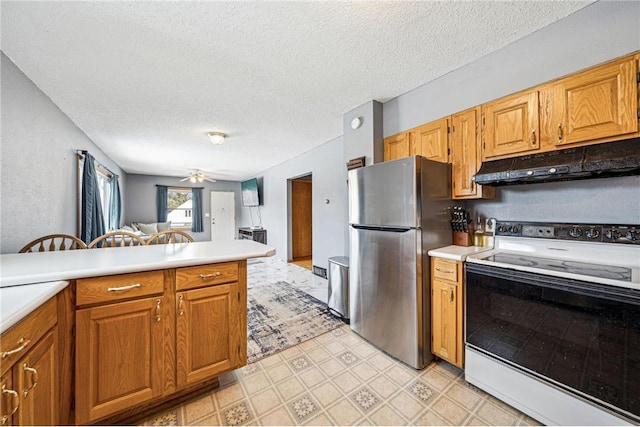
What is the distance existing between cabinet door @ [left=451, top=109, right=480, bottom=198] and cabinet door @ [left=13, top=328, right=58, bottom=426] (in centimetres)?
265

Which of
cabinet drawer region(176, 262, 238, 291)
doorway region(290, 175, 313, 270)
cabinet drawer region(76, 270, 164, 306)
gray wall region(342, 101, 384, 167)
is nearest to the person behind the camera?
cabinet drawer region(76, 270, 164, 306)

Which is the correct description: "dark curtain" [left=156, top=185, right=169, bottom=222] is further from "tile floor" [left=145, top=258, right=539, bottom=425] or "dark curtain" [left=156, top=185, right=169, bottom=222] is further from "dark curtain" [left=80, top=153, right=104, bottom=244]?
"tile floor" [left=145, top=258, right=539, bottom=425]

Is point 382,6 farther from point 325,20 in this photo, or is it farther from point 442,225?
point 442,225

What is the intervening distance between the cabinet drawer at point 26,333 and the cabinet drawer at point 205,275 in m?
0.50

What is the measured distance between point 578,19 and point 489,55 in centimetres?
49

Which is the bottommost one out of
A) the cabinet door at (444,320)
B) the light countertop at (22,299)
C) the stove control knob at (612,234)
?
the cabinet door at (444,320)

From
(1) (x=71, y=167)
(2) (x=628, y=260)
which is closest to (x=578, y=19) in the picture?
(2) (x=628, y=260)

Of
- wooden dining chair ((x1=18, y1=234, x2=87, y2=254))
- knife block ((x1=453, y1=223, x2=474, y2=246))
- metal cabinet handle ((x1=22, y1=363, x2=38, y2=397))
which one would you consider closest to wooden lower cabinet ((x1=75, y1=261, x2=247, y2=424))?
metal cabinet handle ((x1=22, y1=363, x2=38, y2=397))

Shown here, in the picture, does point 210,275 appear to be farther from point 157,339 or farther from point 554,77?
point 554,77

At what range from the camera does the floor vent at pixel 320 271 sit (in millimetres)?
4359

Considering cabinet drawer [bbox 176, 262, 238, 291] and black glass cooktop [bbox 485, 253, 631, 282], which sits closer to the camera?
black glass cooktop [bbox 485, 253, 631, 282]

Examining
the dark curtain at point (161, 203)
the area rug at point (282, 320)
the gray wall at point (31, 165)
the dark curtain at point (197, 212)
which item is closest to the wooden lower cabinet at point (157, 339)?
the area rug at point (282, 320)

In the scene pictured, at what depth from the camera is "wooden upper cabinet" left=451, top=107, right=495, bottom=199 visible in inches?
75.8

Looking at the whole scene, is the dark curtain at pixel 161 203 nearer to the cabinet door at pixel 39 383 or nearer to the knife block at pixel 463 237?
the cabinet door at pixel 39 383
